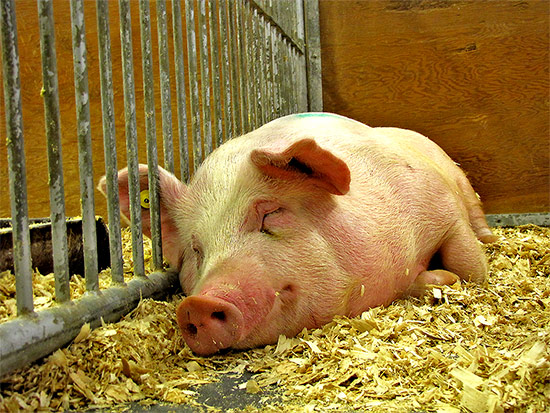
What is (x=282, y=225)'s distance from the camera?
2271 millimetres

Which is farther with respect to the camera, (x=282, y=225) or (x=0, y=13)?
(x=282, y=225)

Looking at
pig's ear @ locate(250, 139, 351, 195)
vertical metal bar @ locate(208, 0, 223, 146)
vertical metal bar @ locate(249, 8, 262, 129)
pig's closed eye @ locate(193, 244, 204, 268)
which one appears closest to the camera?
pig's ear @ locate(250, 139, 351, 195)

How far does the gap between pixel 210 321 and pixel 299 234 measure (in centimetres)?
55

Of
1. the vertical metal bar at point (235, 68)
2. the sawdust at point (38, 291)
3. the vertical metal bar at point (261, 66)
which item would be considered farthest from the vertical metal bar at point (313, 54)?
the sawdust at point (38, 291)

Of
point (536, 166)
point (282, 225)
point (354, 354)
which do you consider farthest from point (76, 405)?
point (536, 166)

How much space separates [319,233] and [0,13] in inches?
52.8

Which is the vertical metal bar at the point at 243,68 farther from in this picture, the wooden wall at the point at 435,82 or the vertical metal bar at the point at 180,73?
the wooden wall at the point at 435,82

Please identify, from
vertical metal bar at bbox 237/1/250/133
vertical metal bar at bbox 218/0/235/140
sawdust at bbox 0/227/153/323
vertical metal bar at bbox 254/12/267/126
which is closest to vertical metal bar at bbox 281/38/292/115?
vertical metal bar at bbox 254/12/267/126

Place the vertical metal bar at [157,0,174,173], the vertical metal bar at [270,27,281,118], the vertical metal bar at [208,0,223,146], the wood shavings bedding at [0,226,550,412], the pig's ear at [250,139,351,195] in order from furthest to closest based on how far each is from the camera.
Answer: the vertical metal bar at [270,27,281,118]
the vertical metal bar at [208,0,223,146]
the vertical metal bar at [157,0,174,173]
the pig's ear at [250,139,351,195]
the wood shavings bedding at [0,226,550,412]

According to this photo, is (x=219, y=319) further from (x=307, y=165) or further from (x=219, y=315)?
(x=307, y=165)

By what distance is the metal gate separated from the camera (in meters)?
1.54

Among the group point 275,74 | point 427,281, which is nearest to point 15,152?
point 427,281

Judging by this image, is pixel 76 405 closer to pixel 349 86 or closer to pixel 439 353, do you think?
pixel 439 353

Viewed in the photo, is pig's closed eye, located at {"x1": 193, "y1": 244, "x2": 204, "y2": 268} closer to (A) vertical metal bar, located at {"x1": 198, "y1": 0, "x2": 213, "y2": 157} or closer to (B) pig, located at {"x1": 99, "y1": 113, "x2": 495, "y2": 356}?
(B) pig, located at {"x1": 99, "y1": 113, "x2": 495, "y2": 356}
